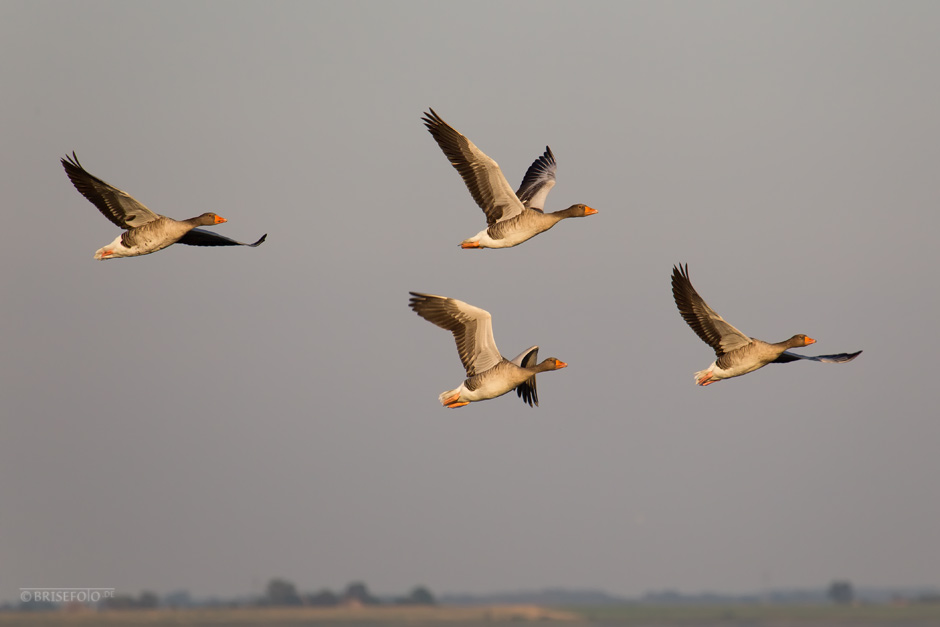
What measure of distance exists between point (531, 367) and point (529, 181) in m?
8.49

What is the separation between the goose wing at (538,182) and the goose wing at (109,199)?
33.7ft

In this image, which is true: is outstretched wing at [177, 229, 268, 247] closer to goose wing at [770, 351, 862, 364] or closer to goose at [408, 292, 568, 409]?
goose at [408, 292, 568, 409]

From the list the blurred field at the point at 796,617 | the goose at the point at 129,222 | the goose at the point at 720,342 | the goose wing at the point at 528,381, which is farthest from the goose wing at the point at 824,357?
the blurred field at the point at 796,617

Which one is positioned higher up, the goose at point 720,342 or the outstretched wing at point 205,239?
the outstretched wing at point 205,239

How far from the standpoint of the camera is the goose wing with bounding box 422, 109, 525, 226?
96.9 feet

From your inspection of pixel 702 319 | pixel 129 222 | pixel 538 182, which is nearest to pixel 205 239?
pixel 129 222

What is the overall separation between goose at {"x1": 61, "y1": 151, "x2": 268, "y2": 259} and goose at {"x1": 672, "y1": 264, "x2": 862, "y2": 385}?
10.7 m

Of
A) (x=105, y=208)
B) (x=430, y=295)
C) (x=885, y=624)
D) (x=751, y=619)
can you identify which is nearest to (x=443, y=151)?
(x=430, y=295)

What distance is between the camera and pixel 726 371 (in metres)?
28.5

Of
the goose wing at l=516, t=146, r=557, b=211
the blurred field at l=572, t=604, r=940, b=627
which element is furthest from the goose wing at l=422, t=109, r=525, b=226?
the blurred field at l=572, t=604, r=940, b=627

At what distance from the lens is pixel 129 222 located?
28953 mm

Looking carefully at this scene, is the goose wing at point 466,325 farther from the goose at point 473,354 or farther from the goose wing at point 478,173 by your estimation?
the goose wing at point 478,173

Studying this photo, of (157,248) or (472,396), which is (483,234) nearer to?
(472,396)

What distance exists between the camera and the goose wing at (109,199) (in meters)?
28.0
